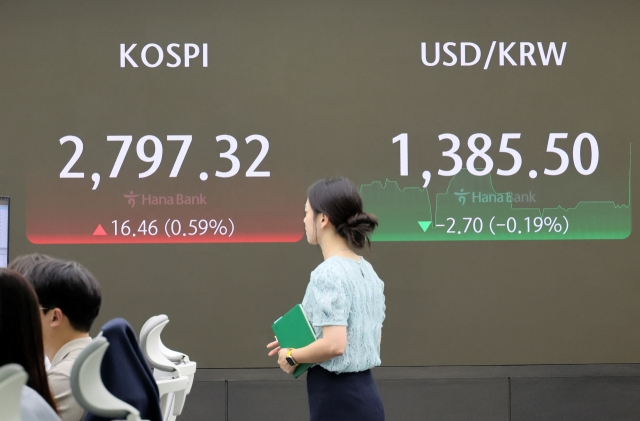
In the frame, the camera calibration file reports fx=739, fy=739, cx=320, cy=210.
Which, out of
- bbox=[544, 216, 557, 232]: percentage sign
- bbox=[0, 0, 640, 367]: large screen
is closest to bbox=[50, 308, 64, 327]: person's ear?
bbox=[0, 0, 640, 367]: large screen

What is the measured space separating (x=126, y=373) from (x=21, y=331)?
0.32 metres

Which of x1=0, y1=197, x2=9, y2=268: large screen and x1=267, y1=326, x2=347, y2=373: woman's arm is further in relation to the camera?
x1=0, y1=197, x2=9, y2=268: large screen

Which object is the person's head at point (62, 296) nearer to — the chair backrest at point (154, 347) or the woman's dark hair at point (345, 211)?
the chair backrest at point (154, 347)

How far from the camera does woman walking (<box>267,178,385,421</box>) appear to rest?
7.13 feet

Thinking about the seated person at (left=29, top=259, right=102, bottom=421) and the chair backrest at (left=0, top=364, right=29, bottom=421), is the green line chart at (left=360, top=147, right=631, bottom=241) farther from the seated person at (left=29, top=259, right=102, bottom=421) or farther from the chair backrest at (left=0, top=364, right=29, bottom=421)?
the chair backrest at (left=0, top=364, right=29, bottom=421)

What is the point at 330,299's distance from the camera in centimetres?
216

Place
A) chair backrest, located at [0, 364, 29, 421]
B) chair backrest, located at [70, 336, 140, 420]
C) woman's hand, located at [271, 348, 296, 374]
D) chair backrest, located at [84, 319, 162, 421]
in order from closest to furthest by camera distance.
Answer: chair backrest, located at [0, 364, 29, 421]
chair backrest, located at [70, 336, 140, 420]
chair backrest, located at [84, 319, 162, 421]
woman's hand, located at [271, 348, 296, 374]

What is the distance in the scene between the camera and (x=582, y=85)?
4.11 meters

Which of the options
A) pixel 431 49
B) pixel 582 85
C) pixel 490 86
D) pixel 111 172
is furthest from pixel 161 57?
pixel 582 85

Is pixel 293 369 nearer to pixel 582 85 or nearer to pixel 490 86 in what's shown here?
pixel 490 86

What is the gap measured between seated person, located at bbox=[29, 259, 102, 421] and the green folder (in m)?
0.58

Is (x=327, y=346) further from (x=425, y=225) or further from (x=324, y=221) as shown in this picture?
(x=425, y=225)

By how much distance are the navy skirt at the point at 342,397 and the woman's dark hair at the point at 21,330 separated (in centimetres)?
100

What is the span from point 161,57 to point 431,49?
150 cm
